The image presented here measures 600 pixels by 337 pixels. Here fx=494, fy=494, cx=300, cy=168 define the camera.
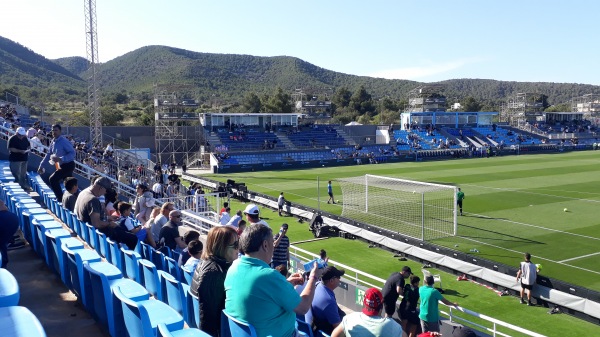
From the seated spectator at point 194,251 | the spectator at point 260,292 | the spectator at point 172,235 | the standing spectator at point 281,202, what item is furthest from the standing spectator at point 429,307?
the standing spectator at point 281,202

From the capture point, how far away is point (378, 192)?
29.0m

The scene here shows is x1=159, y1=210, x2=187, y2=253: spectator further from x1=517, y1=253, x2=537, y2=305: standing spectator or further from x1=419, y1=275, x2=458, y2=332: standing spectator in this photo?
x1=517, y1=253, x2=537, y2=305: standing spectator

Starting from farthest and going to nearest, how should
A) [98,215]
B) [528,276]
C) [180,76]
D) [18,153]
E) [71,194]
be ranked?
[180,76] → [528,276] → [18,153] → [71,194] → [98,215]

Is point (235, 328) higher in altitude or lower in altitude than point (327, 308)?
higher

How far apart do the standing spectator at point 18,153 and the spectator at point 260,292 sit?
34.4 feet

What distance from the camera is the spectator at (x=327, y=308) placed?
16.3 ft

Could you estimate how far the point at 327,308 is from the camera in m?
4.98

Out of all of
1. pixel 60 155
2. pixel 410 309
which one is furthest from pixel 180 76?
pixel 410 309

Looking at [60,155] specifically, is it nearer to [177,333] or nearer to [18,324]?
[177,333]

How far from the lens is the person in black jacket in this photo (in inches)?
164

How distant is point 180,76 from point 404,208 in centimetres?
11815

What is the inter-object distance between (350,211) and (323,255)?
13953 mm

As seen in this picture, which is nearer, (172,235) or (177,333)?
(177,333)

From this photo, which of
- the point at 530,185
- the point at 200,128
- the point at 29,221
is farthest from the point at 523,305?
the point at 200,128
